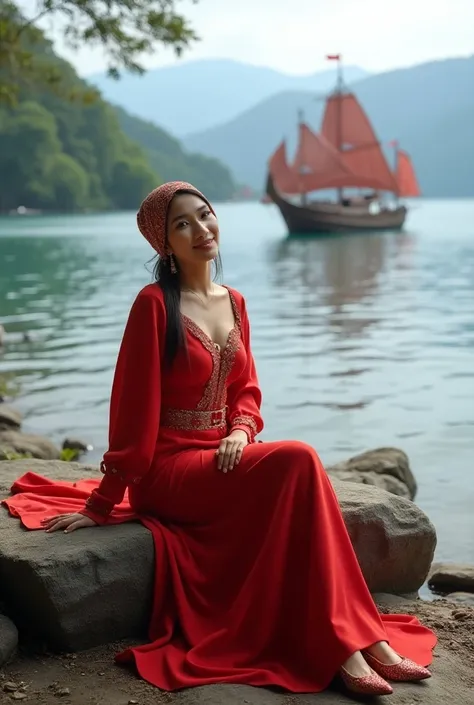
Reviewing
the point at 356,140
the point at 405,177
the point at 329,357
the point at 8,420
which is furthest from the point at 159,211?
the point at 405,177

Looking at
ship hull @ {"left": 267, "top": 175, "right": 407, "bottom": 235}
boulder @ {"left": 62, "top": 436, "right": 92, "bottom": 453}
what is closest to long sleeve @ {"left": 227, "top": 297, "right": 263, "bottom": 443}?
boulder @ {"left": 62, "top": 436, "right": 92, "bottom": 453}

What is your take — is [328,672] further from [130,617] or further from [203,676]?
[130,617]

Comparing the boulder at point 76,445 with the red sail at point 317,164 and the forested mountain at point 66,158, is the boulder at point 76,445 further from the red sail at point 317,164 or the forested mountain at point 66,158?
the forested mountain at point 66,158

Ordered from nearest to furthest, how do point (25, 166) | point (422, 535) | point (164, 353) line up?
point (164, 353), point (422, 535), point (25, 166)

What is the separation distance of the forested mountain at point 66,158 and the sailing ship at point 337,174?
77.1 ft

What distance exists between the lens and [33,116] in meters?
84.1

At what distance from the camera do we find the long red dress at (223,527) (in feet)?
9.96

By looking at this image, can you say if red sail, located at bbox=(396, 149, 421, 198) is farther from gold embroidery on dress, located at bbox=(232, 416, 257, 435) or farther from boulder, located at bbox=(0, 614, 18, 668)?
boulder, located at bbox=(0, 614, 18, 668)

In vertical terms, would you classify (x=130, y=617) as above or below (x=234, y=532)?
below

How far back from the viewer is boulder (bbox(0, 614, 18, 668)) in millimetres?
3164

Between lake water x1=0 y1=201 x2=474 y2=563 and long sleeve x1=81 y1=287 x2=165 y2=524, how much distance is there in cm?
288

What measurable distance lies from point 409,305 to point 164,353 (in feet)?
51.6

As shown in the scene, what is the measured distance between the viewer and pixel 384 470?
6.35 m

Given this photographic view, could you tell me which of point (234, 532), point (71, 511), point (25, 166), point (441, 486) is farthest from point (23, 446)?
point (25, 166)
